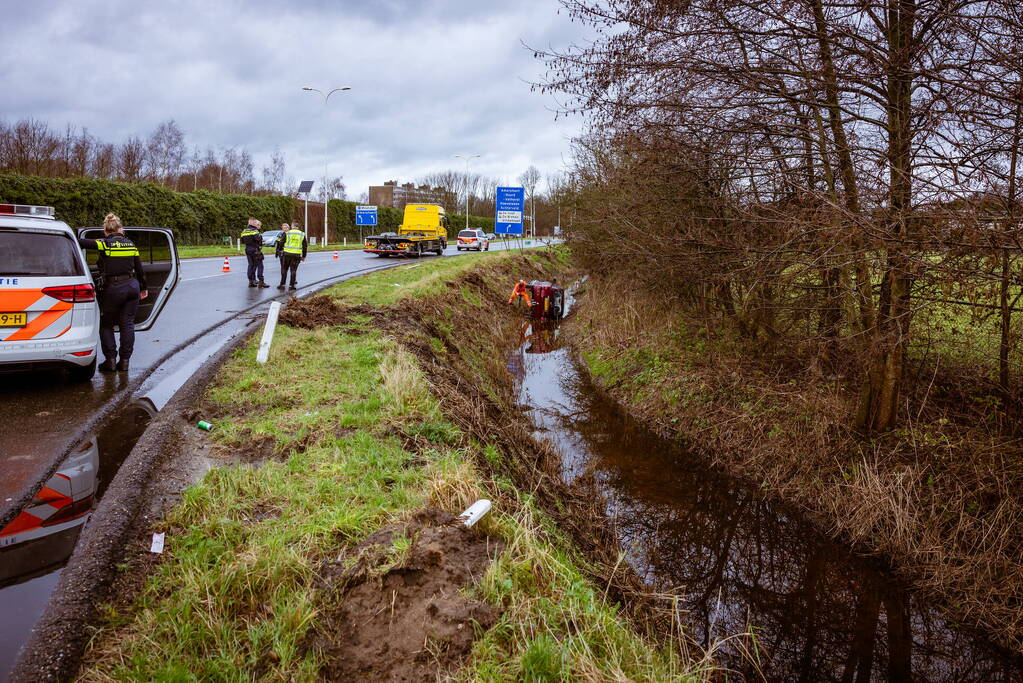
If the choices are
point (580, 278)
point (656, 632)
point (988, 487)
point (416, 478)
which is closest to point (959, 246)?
point (988, 487)

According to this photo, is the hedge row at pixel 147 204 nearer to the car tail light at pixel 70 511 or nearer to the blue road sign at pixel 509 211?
the blue road sign at pixel 509 211

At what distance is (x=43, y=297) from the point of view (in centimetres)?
580

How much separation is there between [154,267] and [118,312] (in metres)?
1.71

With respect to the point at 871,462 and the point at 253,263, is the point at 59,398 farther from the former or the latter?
the point at 253,263

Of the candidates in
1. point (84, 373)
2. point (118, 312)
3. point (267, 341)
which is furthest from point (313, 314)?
point (84, 373)

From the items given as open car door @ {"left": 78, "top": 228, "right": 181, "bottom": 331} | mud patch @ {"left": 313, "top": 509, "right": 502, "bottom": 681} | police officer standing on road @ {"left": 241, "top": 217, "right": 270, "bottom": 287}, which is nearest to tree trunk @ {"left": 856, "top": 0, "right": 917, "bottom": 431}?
mud patch @ {"left": 313, "top": 509, "right": 502, "bottom": 681}

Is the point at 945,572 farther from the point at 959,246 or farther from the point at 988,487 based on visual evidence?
the point at 959,246

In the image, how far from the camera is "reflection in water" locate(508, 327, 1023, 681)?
4590mm

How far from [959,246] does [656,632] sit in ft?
11.1

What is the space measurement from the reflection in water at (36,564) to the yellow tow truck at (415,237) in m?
22.9

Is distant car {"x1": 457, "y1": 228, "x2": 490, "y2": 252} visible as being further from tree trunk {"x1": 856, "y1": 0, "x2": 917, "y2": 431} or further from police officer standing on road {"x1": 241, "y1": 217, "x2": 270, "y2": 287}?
tree trunk {"x1": 856, "y1": 0, "x2": 917, "y2": 431}

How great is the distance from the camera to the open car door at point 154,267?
7.83m

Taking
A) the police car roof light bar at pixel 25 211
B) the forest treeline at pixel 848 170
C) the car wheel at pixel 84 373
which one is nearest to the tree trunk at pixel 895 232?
the forest treeline at pixel 848 170

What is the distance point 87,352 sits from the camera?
6.16 metres
